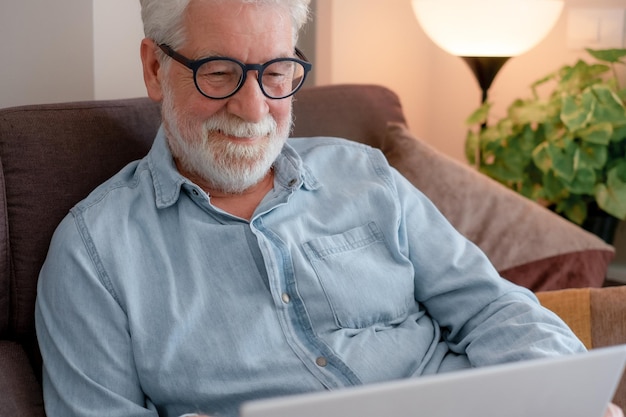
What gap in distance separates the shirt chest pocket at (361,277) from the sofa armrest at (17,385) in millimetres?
450

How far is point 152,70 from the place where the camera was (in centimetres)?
152

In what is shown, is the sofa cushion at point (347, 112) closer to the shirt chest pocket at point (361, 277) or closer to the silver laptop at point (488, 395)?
the shirt chest pocket at point (361, 277)

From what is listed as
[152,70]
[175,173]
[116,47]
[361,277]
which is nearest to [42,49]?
[116,47]

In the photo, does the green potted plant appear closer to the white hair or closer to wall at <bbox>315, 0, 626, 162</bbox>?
wall at <bbox>315, 0, 626, 162</bbox>

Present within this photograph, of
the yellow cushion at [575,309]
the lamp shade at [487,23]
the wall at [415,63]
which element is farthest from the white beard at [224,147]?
the wall at [415,63]

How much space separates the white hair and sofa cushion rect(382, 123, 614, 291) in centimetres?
52

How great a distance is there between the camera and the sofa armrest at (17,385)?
1.30m

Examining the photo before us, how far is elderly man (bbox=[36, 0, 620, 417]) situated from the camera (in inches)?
51.3

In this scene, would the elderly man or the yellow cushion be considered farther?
the yellow cushion

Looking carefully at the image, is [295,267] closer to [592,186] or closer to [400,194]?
[400,194]

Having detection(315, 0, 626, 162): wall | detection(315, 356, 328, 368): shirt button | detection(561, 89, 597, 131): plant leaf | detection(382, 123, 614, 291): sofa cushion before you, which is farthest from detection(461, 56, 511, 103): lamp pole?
detection(315, 356, 328, 368): shirt button

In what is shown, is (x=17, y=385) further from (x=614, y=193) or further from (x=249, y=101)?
(x=614, y=193)

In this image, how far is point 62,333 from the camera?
51.0 inches

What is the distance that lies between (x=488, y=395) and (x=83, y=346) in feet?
1.99
